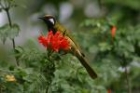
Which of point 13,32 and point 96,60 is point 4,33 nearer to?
point 13,32

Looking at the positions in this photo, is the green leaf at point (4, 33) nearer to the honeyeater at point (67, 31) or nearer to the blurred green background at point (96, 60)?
the blurred green background at point (96, 60)

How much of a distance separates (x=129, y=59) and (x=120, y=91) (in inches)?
11.4

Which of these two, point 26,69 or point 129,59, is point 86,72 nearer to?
point 26,69

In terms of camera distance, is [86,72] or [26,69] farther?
[86,72]

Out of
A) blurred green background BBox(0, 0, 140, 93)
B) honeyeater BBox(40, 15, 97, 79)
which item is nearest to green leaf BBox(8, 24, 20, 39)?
blurred green background BBox(0, 0, 140, 93)

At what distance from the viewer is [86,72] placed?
4273 mm

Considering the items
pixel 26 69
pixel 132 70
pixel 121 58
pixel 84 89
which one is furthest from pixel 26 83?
pixel 132 70

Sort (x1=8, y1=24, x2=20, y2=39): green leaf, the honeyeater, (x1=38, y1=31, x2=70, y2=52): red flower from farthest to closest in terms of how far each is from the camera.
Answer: the honeyeater → (x1=8, y1=24, x2=20, y2=39): green leaf → (x1=38, y1=31, x2=70, y2=52): red flower

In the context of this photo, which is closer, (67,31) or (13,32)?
(13,32)

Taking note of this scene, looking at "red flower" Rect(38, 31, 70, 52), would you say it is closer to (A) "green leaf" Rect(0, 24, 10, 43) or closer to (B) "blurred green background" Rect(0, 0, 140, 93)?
(B) "blurred green background" Rect(0, 0, 140, 93)

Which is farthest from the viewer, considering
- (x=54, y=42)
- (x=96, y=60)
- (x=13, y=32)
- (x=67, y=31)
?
(x=96, y=60)

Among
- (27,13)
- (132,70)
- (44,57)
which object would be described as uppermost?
(44,57)

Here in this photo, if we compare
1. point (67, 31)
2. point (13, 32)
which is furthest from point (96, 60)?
point (13, 32)

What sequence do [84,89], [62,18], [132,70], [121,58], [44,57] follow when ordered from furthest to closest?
[62,18] < [132,70] < [121,58] < [84,89] < [44,57]
